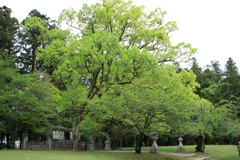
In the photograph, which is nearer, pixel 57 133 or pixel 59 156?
pixel 59 156

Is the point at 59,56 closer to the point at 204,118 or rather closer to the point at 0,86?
the point at 0,86

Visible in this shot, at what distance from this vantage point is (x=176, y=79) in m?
13.8

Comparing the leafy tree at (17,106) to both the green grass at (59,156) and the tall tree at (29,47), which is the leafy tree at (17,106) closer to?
the green grass at (59,156)

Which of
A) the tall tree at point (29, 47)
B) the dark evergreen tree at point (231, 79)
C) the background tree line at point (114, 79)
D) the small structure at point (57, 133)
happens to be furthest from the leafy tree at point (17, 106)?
the dark evergreen tree at point (231, 79)

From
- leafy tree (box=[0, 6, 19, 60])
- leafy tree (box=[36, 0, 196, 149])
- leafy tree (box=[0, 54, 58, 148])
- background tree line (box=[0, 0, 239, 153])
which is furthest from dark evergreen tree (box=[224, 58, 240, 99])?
leafy tree (box=[0, 6, 19, 60])

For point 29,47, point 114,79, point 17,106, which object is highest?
point 29,47

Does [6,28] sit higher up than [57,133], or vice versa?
[6,28]

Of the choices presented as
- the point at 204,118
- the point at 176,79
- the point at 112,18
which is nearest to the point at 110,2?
the point at 112,18

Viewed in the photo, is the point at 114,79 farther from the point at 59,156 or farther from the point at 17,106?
the point at 17,106

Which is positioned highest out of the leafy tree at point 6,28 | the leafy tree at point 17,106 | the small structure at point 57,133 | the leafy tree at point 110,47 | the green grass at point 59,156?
the leafy tree at point 6,28

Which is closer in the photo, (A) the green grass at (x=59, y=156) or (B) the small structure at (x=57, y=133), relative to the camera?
(A) the green grass at (x=59, y=156)

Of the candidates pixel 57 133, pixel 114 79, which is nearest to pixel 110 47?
pixel 114 79

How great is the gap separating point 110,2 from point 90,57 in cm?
564

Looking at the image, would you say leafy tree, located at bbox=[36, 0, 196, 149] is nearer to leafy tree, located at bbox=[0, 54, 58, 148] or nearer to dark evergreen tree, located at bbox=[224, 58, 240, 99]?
leafy tree, located at bbox=[0, 54, 58, 148]
